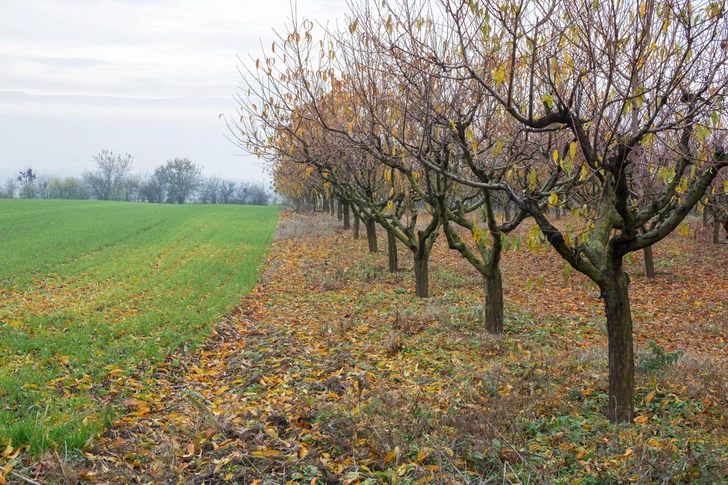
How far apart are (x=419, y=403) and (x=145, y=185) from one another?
103 m

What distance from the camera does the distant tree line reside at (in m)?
95.9

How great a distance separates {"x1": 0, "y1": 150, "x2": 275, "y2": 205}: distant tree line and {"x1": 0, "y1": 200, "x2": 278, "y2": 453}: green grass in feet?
227

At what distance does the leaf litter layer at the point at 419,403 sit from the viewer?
473cm

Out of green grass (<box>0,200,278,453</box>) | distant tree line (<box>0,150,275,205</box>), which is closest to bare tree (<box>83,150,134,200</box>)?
distant tree line (<box>0,150,275,205</box>)

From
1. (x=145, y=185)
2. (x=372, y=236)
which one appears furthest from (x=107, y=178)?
(x=372, y=236)

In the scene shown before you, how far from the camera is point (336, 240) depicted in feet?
88.9

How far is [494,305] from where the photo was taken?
9.77m

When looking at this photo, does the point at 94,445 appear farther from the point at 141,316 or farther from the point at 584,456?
the point at 141,316

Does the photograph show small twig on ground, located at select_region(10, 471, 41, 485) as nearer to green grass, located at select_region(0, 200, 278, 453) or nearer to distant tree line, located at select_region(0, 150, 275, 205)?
green grass, located at select_region(0, 200, 278, 453)

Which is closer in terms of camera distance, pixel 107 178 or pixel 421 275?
pixel 421 275

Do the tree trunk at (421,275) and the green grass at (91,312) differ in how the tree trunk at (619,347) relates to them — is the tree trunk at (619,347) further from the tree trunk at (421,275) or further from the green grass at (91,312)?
the tree trunk at (421,275)

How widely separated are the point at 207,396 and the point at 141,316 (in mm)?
5117

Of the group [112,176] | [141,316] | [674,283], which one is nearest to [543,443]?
[141,316]

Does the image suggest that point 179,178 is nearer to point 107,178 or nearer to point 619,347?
point 107,178
